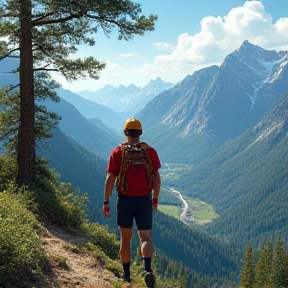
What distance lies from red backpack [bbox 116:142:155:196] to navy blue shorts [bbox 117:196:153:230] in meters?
0.20

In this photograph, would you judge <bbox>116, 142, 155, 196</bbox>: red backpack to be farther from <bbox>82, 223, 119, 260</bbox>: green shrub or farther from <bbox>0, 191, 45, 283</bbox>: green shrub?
<bbox>82, 223, 119, 260</bbox>: green shrub

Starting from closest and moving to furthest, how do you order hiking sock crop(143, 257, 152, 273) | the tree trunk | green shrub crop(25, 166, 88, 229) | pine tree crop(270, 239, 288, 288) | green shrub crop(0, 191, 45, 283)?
1. green shrub crop(0, 191, 45, 283)
2. hiking sock crop(143, 257, 152, 273)
3. green shrub crop(25, 166, 88, 229)
4. the tree trunk
5. pine tree crop(270, 239, 288, 288)

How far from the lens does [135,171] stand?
6.59 meters

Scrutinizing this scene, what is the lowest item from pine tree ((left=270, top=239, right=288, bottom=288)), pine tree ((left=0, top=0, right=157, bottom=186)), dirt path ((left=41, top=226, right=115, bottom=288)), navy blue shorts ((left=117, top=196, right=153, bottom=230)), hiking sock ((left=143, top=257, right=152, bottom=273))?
pine tree ((left=270, top=239, right=288, bottom=288))

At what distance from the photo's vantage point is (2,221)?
21.5 feet

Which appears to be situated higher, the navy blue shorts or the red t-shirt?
the red t-shirt

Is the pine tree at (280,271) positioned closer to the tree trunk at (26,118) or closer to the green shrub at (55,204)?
the green shrub at (55,204)

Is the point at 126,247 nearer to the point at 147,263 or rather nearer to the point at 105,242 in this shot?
the point at 147,263

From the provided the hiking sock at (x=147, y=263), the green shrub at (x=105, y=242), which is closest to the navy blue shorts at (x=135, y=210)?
the hiking sock at (x=147, y=263)

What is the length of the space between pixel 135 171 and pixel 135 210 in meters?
0.91

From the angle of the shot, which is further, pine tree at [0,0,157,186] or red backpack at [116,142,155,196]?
pine tree at [0,0,157,186]

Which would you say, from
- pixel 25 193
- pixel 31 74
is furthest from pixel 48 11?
pixel 25 193

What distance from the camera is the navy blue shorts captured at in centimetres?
671

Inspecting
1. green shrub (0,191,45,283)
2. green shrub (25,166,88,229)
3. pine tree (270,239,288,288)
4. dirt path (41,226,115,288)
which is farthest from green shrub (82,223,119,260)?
pine tree (270,239,288,288)
